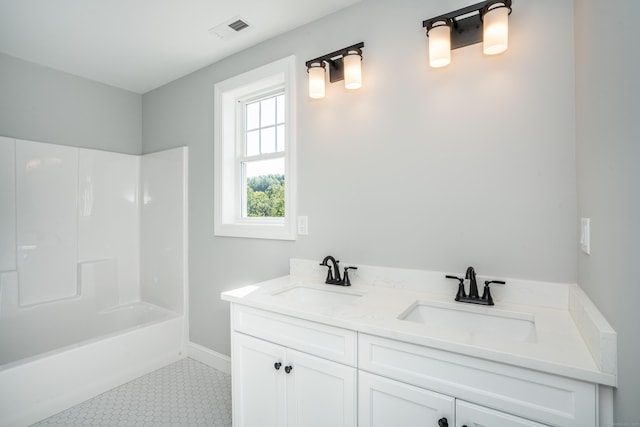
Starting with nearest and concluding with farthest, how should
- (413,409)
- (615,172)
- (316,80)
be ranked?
(615,172) < (413,409) < (316,80)

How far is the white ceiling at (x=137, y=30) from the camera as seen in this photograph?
1.92 m

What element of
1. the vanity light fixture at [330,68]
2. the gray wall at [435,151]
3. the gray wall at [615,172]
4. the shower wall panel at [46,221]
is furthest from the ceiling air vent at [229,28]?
the gray wall at [615,172]

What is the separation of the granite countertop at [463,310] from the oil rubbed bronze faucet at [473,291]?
0.04 m

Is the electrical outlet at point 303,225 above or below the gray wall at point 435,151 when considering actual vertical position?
below

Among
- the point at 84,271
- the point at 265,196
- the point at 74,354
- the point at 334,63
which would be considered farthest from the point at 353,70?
the point at 84,271

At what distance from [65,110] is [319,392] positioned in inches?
128

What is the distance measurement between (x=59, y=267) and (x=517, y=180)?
3418mm

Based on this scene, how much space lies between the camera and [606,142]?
35.4 inches

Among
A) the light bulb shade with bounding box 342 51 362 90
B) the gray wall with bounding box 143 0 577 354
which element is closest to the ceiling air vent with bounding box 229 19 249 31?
the gray wall with bounding box 143 0 577 354

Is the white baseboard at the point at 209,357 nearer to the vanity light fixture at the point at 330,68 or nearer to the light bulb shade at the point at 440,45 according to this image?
the vanity light fixture at the point at 330,68

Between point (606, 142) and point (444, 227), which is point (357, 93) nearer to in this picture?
point (444, 227)

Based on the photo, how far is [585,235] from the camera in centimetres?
114

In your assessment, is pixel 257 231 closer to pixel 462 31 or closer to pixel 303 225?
pixel 303 225

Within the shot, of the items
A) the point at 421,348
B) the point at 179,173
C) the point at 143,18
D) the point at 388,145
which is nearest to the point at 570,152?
the point at 388,145
